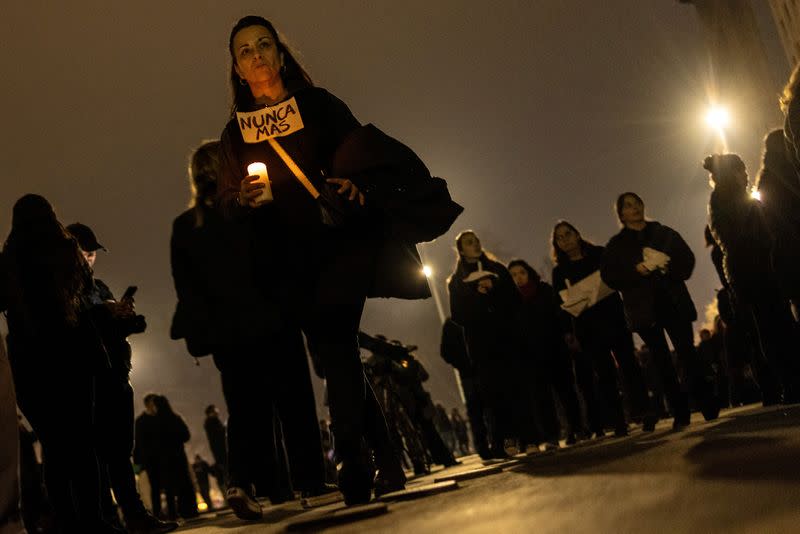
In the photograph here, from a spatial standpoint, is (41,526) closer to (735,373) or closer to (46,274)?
(46,274)

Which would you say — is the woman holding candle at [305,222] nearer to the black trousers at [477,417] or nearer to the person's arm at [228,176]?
the person's arm at [228,176]

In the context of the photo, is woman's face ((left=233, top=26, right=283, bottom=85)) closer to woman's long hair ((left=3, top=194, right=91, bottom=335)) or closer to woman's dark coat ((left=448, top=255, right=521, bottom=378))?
woman's long hair ((left=3, top=194, right=91, bottom=335))

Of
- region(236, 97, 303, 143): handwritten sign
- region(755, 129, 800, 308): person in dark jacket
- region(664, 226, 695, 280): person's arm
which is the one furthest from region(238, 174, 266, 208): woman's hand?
region(664, 226, 695, 280): person's arm

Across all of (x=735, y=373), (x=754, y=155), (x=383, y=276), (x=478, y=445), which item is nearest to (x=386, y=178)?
(x=383, y=276)

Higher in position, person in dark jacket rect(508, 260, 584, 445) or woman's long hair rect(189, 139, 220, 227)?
woman's long hair rect(189, 139, 220, 227)

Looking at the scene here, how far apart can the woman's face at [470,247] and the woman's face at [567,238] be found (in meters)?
0.85

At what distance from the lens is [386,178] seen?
4.42 metres

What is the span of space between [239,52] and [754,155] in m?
29.2

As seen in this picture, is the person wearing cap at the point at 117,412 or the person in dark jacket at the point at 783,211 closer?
the person wearing cap at the point at 117,412

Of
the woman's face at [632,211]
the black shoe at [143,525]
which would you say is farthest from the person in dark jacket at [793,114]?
the black shoe at [143,525]

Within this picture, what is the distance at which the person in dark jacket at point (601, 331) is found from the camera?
870cm

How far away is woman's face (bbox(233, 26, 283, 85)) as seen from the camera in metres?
4.91

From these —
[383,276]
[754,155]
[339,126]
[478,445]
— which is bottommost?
[478,445]

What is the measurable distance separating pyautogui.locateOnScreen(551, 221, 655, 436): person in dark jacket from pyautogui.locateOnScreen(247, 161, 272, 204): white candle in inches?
179
